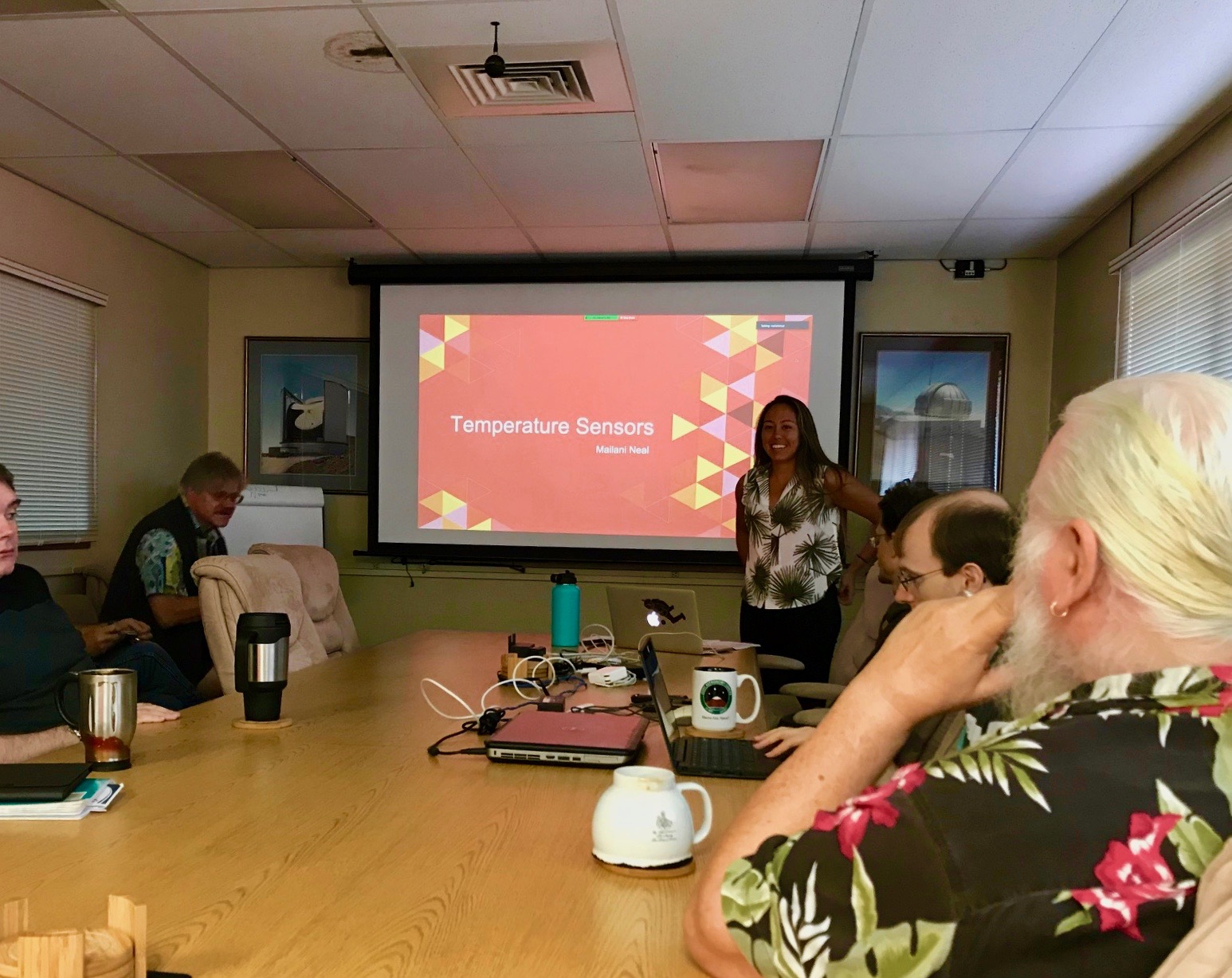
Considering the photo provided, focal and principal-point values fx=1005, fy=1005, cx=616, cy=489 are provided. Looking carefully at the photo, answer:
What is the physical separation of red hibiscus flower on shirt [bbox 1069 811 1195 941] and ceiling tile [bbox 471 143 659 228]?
3327 mm

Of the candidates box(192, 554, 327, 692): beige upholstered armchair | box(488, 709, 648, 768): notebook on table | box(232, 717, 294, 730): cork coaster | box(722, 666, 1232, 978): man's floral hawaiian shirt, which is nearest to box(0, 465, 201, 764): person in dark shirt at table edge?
box(232, 717, 294, 730): cork coaster

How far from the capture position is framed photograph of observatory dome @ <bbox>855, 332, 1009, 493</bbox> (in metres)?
5.16

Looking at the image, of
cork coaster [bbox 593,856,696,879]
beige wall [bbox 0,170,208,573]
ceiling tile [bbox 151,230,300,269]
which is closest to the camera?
cork coaster [bbox 593,856,696,879]

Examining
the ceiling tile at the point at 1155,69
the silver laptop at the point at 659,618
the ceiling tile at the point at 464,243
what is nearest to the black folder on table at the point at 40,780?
the silver laptop at the point at 659,618

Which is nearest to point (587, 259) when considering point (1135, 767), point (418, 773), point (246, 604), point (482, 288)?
point (482, 288)

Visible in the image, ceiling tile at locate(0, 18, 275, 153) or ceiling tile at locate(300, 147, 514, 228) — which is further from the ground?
ceiling tile at locate(0, 18, 275, 153)

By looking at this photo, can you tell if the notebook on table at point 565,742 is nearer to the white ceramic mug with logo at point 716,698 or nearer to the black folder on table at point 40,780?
the white ceramic mug with logo at point 716,698

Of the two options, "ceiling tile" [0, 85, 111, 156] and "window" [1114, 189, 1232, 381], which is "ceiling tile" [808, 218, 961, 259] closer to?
"window" [1114, 189, 1232, 381]

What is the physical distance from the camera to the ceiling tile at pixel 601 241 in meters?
4.76

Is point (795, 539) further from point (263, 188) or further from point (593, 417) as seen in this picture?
point (263, 188)

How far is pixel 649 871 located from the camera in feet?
3.76

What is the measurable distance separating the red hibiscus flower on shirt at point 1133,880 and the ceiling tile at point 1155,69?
2.59 m

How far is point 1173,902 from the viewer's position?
703mm

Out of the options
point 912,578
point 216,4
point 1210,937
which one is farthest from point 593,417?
point 1210,937
